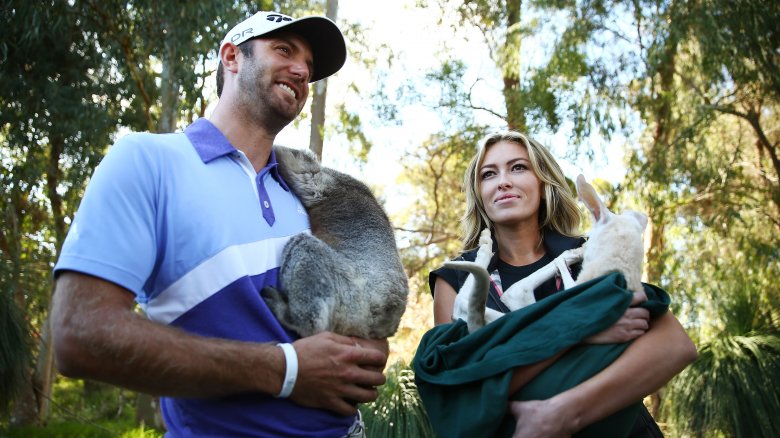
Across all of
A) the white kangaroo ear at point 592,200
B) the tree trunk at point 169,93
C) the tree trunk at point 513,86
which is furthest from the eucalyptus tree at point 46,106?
the white kangaroo ear at point 592,200

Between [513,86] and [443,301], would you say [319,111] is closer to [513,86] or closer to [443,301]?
[513,86]

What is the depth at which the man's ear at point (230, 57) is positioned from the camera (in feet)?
7.89

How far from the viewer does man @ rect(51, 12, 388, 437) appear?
1684 millimetres

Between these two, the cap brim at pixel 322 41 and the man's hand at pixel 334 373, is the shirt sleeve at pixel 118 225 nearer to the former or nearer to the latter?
the man's hand at pixel 334 373

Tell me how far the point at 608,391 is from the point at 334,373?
918 millimetres

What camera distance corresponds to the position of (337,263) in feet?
7.78

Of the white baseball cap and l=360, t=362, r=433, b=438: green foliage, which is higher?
the white baseball cap

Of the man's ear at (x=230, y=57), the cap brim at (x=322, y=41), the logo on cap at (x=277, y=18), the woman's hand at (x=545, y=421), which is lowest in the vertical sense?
the woman's hand at (x=545, y=421)

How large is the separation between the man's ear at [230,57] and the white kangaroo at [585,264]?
3.49 feet

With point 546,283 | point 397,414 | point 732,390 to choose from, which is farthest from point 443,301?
point 732,390

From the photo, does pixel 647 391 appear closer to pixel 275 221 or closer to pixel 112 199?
pixel 275 221

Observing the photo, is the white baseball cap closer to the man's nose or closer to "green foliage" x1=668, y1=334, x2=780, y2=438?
the man's nose

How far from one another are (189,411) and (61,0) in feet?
30.1

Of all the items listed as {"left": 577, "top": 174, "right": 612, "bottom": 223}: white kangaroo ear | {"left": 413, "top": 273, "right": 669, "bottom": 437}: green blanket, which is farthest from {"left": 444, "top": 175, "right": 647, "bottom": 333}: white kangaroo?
{"left": 413, "top": 273, "right": 669, "bottom": 437}: green blanket
